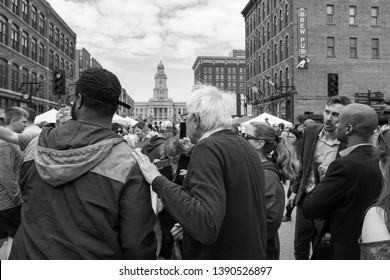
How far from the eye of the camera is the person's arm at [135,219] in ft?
6.45

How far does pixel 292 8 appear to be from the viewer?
3666cm

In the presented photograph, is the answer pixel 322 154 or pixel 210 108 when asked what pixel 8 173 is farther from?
pixel 322 154

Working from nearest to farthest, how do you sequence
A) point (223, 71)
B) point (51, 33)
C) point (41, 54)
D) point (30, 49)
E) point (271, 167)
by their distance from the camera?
1. point (271, 167)
2. point (30, 49)
3. point (41, 54)
4. point (51, 33)
5. point (223, 71)

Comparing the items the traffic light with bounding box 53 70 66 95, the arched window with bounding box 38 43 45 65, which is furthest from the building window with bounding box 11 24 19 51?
the traffic light with bounding box 53 70 66 95

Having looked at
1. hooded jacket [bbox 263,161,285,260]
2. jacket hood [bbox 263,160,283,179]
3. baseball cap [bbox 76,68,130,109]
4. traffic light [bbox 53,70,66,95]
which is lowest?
hooded jacket [bbox 263,161,285,260]

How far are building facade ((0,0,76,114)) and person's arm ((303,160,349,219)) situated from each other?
1012 inches

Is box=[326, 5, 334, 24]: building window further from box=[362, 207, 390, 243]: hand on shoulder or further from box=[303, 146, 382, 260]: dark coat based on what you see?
box=[362, 207, 390, 243]: hand on shoulder

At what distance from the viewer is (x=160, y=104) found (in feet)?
557

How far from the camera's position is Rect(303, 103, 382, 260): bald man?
289cm

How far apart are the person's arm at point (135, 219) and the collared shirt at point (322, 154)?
2.91 meters

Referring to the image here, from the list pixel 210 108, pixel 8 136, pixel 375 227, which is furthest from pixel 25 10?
pixel 375 227

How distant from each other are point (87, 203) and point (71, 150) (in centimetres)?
30
